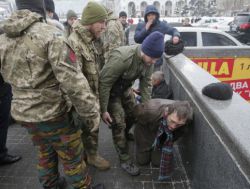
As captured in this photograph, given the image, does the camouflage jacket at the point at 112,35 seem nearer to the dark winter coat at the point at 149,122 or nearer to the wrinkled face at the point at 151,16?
the wrinkled face at the point at 151,16

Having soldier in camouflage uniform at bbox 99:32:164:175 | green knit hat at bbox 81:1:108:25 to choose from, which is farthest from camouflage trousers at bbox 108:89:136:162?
green knit hat at bbox 81:1:108:25

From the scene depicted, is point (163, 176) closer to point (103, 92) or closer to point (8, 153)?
point (103, 92)

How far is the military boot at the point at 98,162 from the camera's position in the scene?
317cm

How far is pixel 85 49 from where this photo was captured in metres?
2.57

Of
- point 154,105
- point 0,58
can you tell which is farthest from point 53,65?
point 154,105

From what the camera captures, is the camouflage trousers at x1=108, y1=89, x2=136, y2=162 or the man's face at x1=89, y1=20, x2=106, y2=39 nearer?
the man's face at x1=89, y1=20, x2=106, y2=39

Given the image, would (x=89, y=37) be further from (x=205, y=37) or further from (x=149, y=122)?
(x=205, y=37)

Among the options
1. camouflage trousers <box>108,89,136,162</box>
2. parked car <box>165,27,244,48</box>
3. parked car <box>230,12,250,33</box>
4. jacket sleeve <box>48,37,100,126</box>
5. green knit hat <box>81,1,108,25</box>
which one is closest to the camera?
jacket sleeve <box>48,37,100,126</box>

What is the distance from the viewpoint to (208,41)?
6574mm

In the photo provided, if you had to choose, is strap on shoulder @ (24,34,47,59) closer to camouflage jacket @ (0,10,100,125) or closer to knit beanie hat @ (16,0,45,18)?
camouflage jacket @ (0,10,100,125)

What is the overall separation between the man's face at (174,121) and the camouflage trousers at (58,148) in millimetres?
895

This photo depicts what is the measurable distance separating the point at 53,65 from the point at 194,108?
4.76 feet

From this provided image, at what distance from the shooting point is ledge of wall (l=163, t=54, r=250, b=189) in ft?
5.32

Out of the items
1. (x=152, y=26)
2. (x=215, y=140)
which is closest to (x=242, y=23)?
(x=152, y=26)
